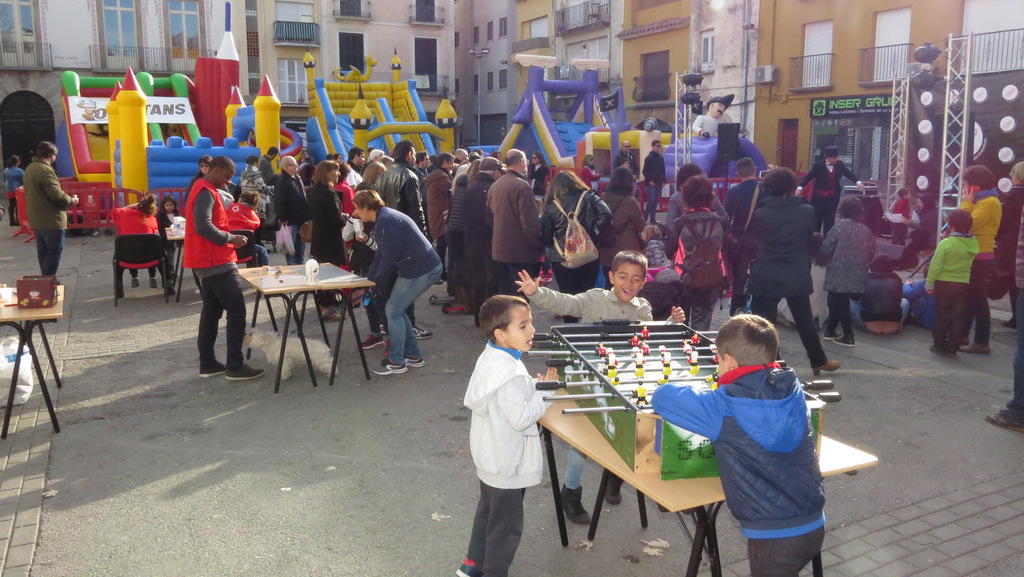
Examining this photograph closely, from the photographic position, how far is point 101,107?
19.6 m

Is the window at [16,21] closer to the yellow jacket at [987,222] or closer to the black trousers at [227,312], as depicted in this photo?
the black trousers at [227,312]

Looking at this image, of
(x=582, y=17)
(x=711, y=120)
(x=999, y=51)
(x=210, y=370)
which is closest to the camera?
(x=210, y=370)

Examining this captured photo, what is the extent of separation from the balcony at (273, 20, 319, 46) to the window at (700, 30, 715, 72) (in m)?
18.2

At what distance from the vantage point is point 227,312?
633cm

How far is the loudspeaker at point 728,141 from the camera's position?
14.5 m

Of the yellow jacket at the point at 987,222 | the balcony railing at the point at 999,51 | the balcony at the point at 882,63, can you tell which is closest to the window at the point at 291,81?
the balcony at the point at 882,63

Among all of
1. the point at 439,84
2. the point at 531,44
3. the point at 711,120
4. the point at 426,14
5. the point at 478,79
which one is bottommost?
the point at 711,120

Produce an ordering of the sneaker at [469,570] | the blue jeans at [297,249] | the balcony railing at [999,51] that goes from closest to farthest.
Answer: the sneaker at [469,570]
the blue jeans at [297,249]
the balcony railing at [999,51]

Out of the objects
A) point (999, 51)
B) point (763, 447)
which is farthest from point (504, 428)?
point (999, 51)

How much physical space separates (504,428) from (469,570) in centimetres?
70

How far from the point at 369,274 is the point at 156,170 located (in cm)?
1162

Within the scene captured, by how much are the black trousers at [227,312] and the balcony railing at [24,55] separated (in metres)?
30.7

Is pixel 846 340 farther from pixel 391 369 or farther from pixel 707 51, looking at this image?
pixel 707 51

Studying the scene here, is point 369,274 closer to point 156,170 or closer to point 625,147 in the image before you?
point 625,147
